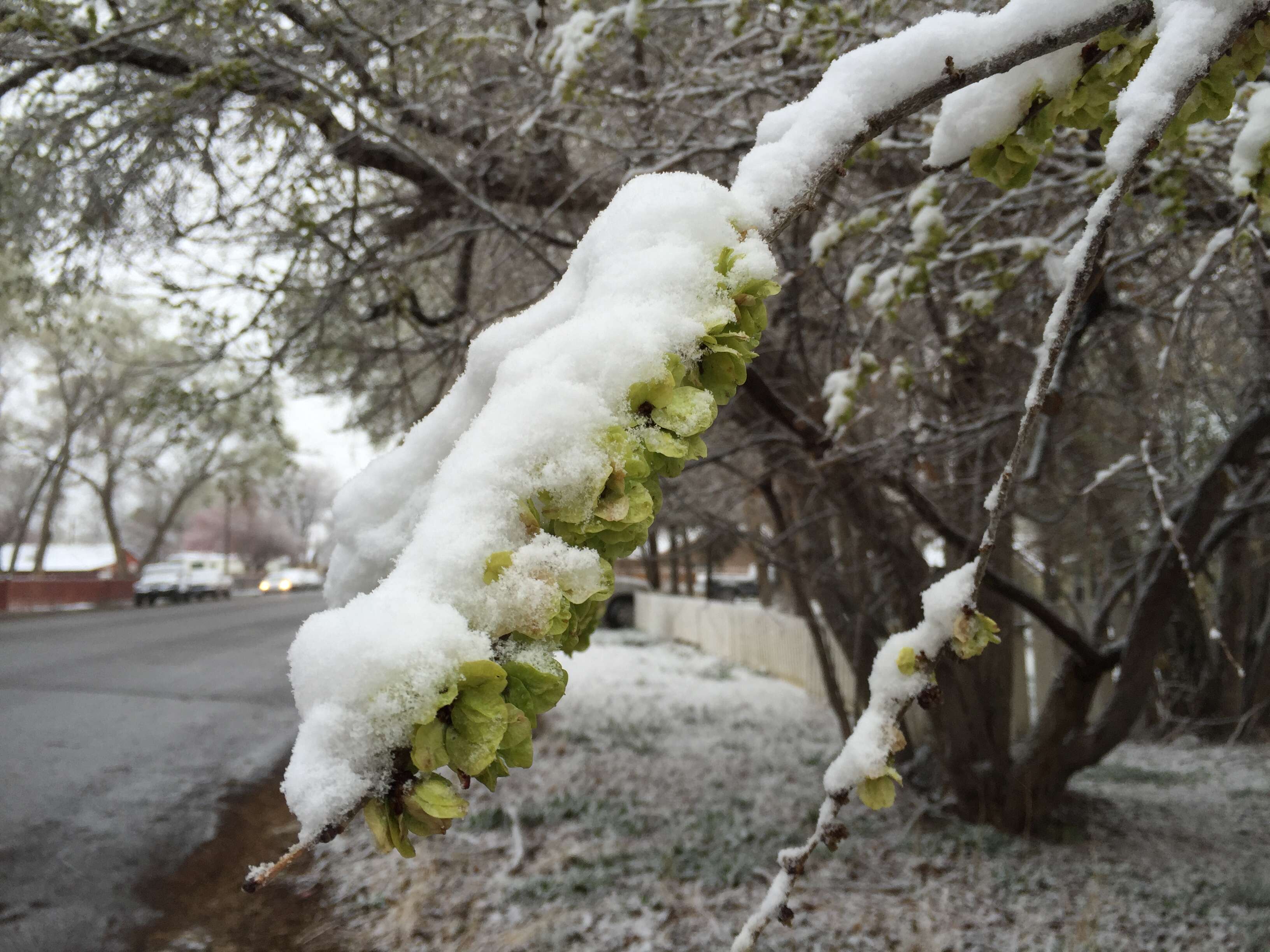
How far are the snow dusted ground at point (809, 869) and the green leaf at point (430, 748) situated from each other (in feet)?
11.6

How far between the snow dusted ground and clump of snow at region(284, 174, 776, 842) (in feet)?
10.7

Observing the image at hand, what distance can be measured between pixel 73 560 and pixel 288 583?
16038 mm

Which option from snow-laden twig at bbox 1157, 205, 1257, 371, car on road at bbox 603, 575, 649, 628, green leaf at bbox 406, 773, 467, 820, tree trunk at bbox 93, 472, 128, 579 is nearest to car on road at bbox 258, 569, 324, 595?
tree trunk at bbox 93, 472, 128, 579

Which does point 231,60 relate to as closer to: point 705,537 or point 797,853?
point 705,537

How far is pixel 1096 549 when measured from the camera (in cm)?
646

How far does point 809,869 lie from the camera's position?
4617 millimetres

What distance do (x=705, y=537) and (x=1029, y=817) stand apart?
2.40 metres

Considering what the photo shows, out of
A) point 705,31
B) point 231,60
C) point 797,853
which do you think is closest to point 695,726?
point 705,31

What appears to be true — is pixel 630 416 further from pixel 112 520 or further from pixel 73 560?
pixel 73 560

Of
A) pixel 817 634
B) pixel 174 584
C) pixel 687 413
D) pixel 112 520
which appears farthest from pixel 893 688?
pixel 112 520

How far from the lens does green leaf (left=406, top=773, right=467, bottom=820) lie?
27.4 inches

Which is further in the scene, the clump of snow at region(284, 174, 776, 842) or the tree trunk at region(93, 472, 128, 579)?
the tree trunk at region(93, 472, 128, 579)

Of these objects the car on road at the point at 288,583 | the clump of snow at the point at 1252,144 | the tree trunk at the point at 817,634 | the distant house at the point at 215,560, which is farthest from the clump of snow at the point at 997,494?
the distant house at the point at 215,560

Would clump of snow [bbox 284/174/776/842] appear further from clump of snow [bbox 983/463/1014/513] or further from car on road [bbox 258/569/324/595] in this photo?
car on road [bbox 258/569/324/595]
